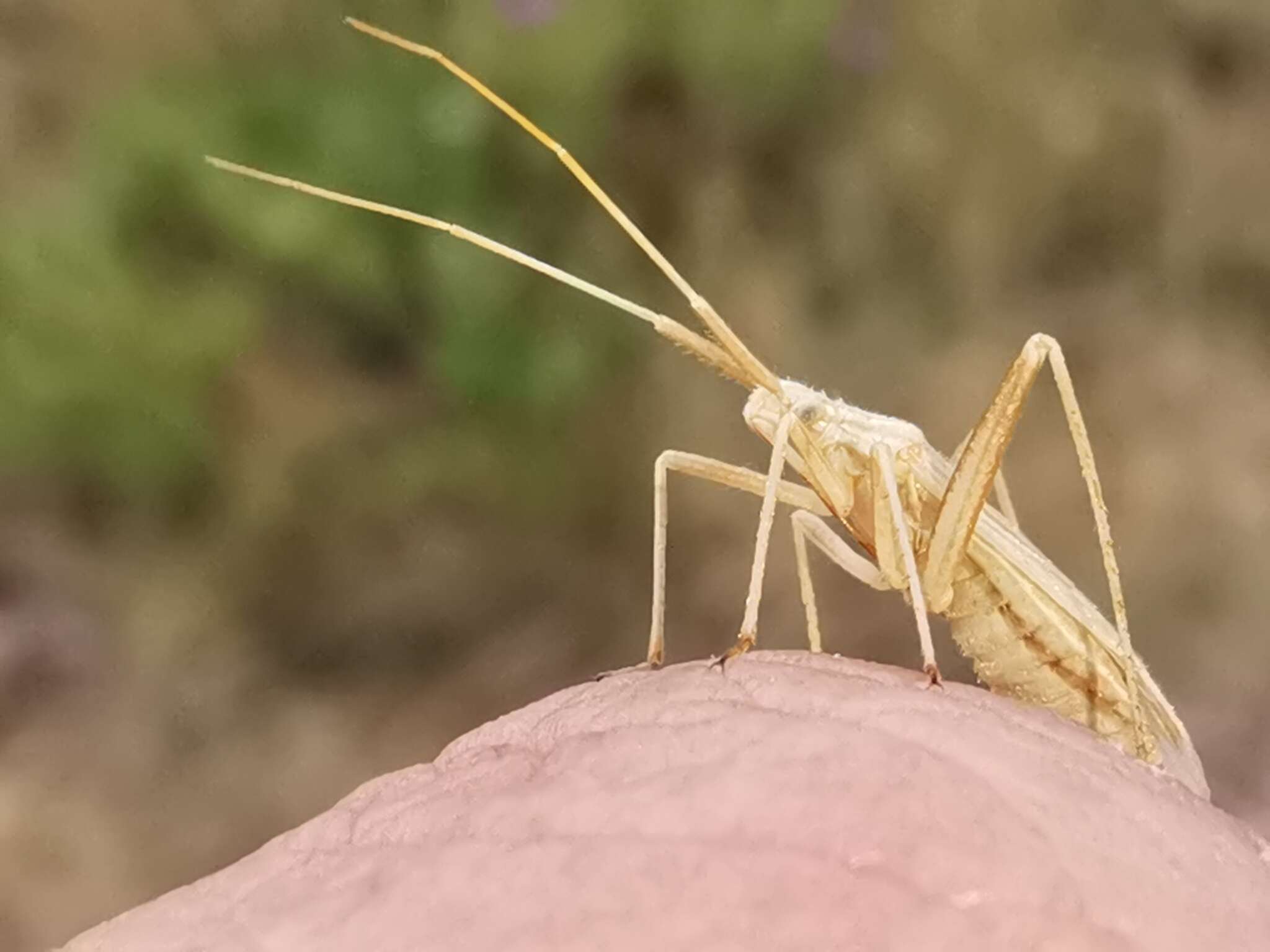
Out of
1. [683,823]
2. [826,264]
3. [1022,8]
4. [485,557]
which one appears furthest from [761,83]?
[683,823]

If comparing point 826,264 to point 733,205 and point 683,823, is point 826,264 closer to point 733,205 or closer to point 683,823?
point 733,205

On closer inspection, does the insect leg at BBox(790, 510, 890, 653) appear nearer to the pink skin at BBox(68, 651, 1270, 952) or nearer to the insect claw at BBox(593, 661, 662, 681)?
the insect claw at BBox(593, 661, 662, 681)

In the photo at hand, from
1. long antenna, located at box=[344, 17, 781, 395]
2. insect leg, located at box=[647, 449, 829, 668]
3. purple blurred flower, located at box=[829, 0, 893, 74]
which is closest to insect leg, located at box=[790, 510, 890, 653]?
insect leg, located at box=[647, 449, 829, 668]

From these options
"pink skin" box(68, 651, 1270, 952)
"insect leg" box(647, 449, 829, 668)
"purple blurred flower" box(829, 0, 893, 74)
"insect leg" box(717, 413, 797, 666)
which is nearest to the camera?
"pink skin" box(68, 651, 1270, 952)

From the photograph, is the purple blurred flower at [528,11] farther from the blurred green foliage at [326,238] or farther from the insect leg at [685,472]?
the insect leg at [685,472]

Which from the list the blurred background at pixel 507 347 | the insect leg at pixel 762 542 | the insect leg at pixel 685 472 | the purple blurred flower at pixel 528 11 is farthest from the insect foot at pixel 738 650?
the purple blurred flower at pixel 528 11

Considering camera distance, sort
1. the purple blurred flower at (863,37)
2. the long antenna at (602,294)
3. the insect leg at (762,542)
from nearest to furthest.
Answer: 1. the insect leg at (762,542)
2. the long antenna at (602,294)
3. the purple blurred flower at (863,37)
